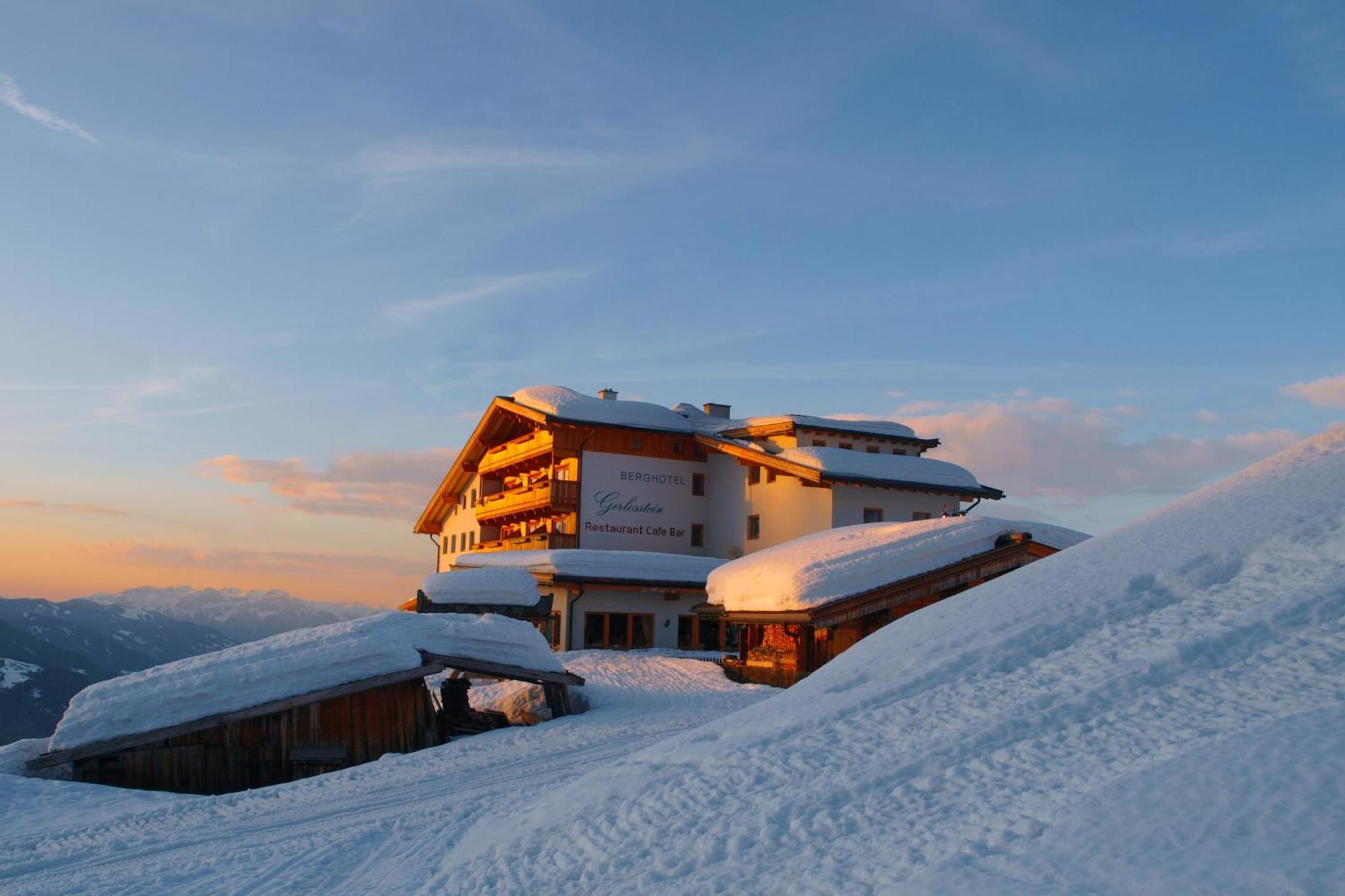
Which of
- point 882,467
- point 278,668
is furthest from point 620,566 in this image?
point 278,668

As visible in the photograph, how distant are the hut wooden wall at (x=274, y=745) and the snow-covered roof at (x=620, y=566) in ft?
49.7

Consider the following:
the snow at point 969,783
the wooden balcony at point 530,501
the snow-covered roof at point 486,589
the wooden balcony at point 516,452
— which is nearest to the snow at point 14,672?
the wooden balcony at point 516,452

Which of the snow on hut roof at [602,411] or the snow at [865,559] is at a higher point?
the snow on hut roof at [602,411]

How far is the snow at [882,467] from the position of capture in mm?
34656

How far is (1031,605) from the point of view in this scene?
11703mm

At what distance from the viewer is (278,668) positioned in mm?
18406

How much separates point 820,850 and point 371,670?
13.3 meters

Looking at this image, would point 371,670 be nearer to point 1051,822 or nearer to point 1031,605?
point 1031,605

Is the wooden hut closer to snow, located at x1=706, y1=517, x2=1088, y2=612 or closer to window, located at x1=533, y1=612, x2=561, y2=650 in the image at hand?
snow, located at x1=706, y1=517, x2=1088, y2=612

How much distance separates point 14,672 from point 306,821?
4715 inches

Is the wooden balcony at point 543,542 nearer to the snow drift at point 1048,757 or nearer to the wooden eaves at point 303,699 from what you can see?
the wooden eaves at point 303,699

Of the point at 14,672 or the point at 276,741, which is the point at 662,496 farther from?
the point at 14,672

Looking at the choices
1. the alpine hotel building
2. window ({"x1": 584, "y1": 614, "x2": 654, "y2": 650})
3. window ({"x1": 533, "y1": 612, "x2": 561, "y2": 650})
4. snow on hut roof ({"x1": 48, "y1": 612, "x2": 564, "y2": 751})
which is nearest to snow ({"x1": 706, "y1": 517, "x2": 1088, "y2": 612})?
snow on hut roof ({"x1": 48, "y1": 612, "x2": 564, "y2": 751})

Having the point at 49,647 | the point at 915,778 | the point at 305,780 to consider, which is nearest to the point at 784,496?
the point at 305,780
